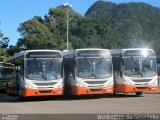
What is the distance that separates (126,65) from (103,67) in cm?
172

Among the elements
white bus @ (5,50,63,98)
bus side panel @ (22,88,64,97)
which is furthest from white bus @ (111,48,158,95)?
bus side panel @ (22,88,64,97)

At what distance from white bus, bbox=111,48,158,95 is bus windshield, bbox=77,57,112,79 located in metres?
1.28

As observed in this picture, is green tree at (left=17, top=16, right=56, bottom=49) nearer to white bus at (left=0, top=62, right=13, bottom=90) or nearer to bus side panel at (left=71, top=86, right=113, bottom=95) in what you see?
white bus at (left=0, top=62, right=13, bottom=90)

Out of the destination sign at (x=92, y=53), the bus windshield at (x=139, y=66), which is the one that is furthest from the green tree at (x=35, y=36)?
the destination sign at (x=92, y=53)

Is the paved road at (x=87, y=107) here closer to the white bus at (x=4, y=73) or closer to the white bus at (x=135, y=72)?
the white bus at (x=135, y=72)

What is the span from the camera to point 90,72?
2606cm

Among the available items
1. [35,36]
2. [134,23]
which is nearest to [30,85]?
[35,36]

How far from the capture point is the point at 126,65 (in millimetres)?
27375

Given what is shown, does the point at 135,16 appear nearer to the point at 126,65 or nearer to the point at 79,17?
the point at 79,17

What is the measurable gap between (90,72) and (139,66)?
323cm

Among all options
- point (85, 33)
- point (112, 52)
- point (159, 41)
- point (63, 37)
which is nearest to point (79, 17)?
point (85, 33)

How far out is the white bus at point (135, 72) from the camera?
88.5 feet

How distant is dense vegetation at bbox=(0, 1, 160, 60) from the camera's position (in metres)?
80.5

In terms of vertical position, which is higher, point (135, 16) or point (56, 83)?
point (135, 16)
